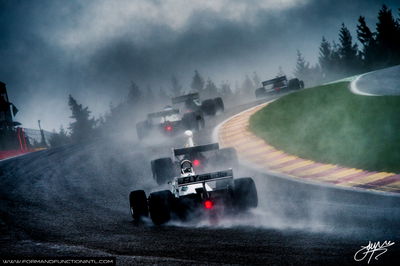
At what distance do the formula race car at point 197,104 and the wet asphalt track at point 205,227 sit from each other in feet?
34.9

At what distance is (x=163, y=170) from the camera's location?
974cm

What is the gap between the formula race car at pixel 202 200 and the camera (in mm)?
6570

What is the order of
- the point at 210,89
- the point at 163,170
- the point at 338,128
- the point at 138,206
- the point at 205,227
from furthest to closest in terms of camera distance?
the point at 210,89, the point at 338,128, the point at 163,170, the point at 138,206, the point at 205,227

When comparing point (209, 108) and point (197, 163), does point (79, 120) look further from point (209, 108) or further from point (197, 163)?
point (197, 163)

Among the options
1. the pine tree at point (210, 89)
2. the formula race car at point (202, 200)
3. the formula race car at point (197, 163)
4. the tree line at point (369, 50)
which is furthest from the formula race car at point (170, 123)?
the pine tree at point (210, 89)

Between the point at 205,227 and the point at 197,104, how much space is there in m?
15.8

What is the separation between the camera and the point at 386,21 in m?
61.2

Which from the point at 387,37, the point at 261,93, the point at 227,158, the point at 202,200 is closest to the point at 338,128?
the point at 227,158

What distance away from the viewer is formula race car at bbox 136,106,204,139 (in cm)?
1761

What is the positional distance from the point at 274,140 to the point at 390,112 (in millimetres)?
3852

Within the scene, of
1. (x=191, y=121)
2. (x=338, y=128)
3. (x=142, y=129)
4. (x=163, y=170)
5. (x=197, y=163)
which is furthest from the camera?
(x=142, y=129)

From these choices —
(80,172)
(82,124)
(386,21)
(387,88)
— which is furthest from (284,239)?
(82,124)
